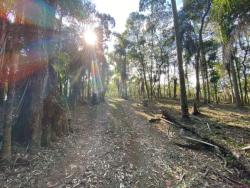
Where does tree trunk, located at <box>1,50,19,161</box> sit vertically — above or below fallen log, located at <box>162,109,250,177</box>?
above

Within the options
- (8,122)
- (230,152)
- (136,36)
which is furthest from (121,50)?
(230,152)

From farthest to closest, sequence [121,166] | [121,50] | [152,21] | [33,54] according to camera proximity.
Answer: [121,50] < [152,21] < [33,54] < [121,166]

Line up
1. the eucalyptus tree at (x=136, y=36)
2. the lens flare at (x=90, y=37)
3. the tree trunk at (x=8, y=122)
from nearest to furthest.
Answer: the tree trunk at (x=8, y=122) < the lens flare at (x=90, y=37) < the eucalyptus tree at (x=136, y=36)

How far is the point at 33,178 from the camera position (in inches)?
221

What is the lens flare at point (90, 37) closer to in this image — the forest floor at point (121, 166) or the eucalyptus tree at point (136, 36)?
the eucalyptus tree at point (136, 36)

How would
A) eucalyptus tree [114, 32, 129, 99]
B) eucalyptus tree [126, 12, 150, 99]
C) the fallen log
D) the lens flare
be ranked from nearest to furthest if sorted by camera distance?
the fallen log
the lens flare
eucalyptus tree [126, 12, 150, 99]
eucalyptus tree [114, 32, 129, 99]

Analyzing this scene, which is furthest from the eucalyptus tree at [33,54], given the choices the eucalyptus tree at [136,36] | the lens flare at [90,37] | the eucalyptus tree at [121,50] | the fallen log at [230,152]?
the eucalyptus tree at [121,50]

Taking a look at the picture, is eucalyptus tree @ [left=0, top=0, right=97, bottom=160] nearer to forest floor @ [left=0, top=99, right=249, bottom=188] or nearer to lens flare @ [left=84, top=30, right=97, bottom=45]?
forest floor @ [left=0, top=99, right=249, bottom=188]

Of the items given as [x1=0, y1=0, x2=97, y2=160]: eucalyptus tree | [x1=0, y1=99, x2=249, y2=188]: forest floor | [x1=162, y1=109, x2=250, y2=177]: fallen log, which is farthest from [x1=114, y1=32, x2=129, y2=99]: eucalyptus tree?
[x1=0, y1=99, x2=249, y2=188]: forest floor

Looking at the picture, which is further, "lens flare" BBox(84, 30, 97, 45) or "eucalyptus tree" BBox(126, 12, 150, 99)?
"eucalyptus tree" BBox(126, 12, 150, 99)

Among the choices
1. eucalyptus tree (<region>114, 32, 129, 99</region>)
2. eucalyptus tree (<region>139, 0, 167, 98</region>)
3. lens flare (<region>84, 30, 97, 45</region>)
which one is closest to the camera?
eucalyptus tree (<region>139, 0, 167, 98</region>)

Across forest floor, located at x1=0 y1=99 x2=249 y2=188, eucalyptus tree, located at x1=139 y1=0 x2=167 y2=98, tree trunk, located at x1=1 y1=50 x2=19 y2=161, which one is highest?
eucalyptus tree, located at x1=139 y1=0 x2=167 y2=98

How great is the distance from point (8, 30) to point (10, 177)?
4475 mm

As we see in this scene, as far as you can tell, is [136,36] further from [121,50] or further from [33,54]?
[33,54]
